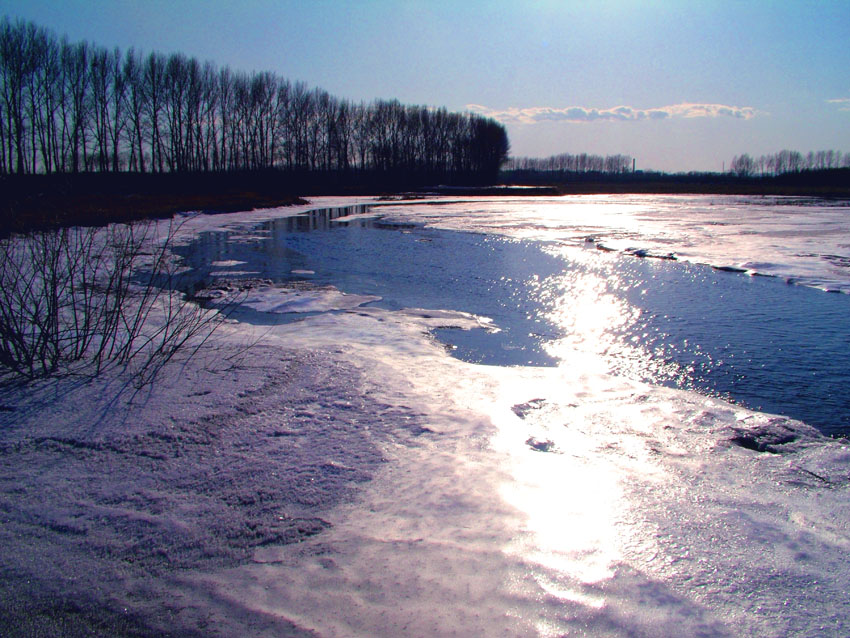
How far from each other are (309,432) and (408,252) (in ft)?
37.2

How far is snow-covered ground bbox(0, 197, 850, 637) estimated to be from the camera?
7.41ft

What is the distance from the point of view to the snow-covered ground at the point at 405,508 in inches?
88.9


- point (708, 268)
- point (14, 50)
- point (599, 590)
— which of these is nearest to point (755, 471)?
point (599, 590)

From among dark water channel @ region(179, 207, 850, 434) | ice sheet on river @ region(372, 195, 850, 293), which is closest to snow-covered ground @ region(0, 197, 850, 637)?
dark water channel @ region(179, 207, 850, 434)

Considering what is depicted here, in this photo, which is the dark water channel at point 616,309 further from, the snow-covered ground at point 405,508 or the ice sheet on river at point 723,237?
the ice sheet on river at point 723,237

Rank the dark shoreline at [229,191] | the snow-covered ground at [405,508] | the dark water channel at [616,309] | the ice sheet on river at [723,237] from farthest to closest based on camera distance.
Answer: the dark shoreline at [229,191]
the ice sheet on river at [723,237]
the dark water channel at [616,309]
the snow-covered ground at [405,508]

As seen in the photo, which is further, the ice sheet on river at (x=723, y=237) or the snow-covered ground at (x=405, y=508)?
the ice sheet on river at (x=723, y=237)

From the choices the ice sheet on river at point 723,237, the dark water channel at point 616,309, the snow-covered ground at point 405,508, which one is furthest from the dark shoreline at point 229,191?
the ice sheet on river at point 723,237

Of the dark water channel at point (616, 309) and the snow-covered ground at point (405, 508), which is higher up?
the dark water channel at point (616, 309)

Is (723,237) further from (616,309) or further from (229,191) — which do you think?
(229,191)

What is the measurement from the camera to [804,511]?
10.3ft

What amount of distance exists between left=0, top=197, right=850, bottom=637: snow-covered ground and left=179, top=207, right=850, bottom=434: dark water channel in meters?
0.87

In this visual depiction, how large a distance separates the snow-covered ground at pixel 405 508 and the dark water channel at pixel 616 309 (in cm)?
87

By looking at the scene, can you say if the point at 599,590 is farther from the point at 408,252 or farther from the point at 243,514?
the point at 408,252
